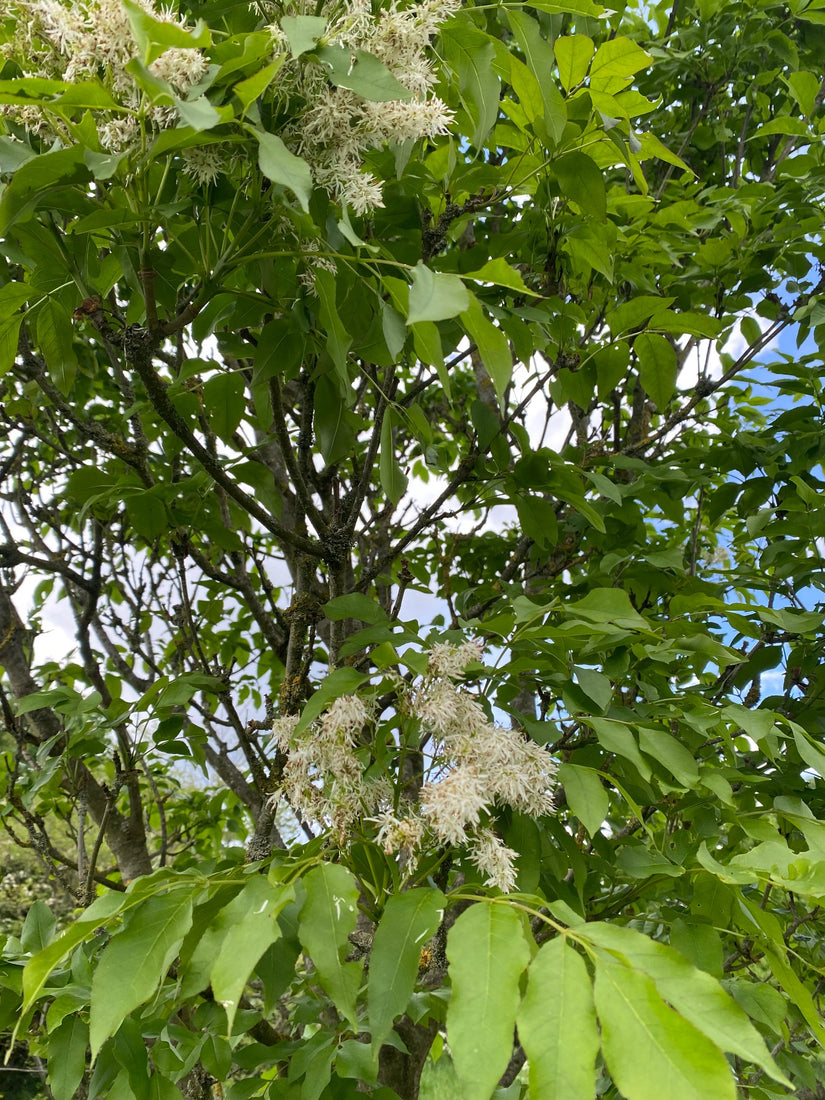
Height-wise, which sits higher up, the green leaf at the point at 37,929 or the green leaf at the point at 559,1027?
the green leaf at the point at 37,929

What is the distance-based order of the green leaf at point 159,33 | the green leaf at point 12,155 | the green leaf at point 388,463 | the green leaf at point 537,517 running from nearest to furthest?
the green leaf at point 159,33, the green leaf at point 12,155, the green leaf at point 388,463, the green leaf at point 537,517

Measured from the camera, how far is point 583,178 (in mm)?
1016

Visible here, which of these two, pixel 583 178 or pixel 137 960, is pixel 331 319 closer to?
pixel 583 178

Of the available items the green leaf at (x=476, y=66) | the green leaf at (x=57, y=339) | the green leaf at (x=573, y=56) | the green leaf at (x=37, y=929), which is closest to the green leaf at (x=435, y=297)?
the green leaf at (x=476, y=66)

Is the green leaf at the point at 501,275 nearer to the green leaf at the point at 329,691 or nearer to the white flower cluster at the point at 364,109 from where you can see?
the white flower cluster at the point at 364,109

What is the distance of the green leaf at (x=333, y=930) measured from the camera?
0.70 metres

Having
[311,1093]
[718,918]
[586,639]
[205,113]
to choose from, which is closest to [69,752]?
[311,1093]

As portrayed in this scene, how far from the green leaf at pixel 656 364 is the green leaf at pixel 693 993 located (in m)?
0.87

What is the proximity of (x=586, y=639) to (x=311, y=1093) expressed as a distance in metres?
0.57

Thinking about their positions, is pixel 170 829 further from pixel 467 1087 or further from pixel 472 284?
pixel 467 1087

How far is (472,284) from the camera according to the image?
1205 millimetres

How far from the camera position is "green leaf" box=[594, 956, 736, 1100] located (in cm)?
52

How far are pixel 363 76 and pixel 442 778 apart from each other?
635 millimetres

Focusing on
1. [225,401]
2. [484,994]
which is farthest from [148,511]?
[484,994]
